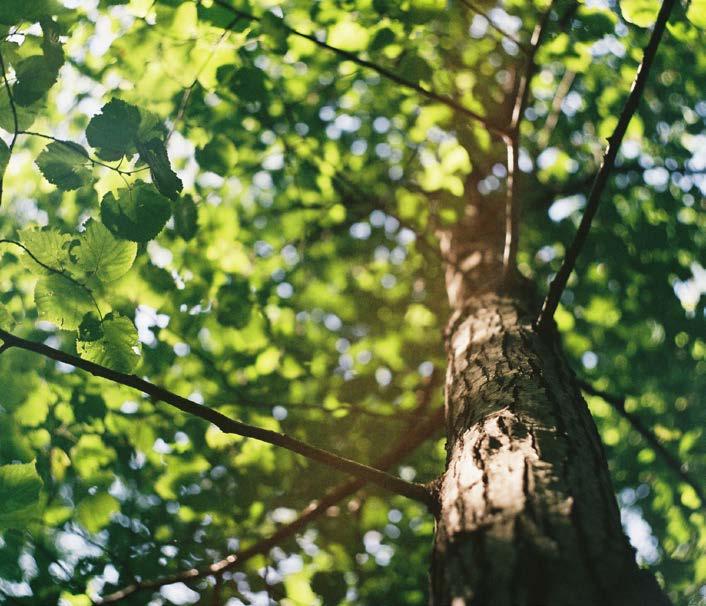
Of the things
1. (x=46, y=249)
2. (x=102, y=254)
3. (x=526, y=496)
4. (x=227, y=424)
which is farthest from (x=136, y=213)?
(x=526, y=496)

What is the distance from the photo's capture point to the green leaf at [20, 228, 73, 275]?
1.37 metres

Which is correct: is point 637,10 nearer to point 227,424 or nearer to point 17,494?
point 227,424

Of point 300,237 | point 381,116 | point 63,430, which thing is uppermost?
point 381,116

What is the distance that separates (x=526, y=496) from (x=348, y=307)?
3.33 meters

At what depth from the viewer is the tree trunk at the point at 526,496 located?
925 millimetres

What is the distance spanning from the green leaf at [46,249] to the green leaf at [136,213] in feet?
0.41

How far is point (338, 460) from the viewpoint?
129cm

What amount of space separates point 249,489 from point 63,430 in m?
1.01

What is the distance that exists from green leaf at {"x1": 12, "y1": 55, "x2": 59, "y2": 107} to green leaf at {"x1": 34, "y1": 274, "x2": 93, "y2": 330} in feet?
1.53

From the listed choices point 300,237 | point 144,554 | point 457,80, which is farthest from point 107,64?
point 144,554

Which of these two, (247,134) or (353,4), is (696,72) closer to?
(353,4)

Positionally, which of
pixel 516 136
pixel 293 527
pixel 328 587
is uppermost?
pixel 516 136

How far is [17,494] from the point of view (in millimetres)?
1376

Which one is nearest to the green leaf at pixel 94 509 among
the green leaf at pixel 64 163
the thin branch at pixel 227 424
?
the thin branch at pixel 227 424
